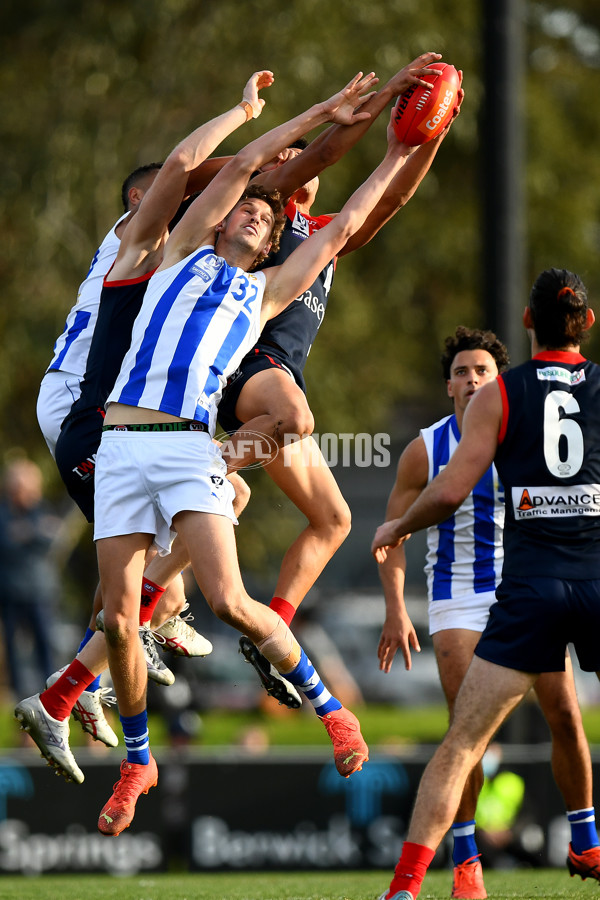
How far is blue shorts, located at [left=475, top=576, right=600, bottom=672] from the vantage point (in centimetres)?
538

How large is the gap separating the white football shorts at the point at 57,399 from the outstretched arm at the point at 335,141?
1405 millimetres

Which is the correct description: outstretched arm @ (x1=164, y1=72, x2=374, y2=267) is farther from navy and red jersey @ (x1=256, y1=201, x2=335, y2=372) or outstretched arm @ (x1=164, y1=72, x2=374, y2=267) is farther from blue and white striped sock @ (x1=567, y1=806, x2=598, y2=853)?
blue and white striped sock @ (x1=567, y1=806, x2=598, y2=853)

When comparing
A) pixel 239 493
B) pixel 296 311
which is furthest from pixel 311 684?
pixel 296 311

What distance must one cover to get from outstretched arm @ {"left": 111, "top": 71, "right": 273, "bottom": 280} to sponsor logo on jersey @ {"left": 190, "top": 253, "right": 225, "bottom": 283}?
1.03 feet

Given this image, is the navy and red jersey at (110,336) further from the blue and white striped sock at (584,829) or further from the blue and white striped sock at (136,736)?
the blue and white striped sock at (584,829)

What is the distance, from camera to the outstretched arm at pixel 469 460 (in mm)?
5453

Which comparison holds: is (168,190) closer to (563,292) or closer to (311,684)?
(563,292)

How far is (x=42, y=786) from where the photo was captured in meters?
10.5

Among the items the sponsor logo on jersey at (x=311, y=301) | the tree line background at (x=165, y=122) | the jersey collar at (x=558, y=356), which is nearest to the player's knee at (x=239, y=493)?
the sponsor logo on jersey at (x=311, y=301)

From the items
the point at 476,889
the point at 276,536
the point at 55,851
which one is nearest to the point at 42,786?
the point at 55,851

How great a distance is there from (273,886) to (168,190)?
4426mm

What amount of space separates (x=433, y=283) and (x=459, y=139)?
2443 millimetres

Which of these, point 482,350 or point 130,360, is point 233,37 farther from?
point 130,360

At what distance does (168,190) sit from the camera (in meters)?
6.09
